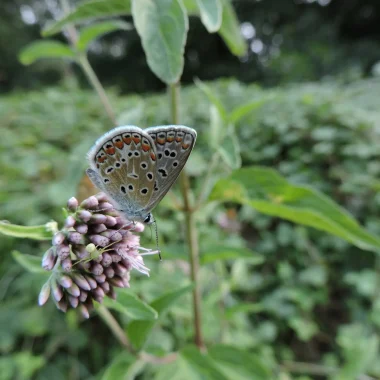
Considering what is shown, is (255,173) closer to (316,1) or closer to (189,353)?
(189,353)

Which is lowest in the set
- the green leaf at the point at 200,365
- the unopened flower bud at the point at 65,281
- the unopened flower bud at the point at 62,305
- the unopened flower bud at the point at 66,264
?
the green leaf at the point at 200,365

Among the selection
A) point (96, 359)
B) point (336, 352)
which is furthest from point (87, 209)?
point (336, 352)

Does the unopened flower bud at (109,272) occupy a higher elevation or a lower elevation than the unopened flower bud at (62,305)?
higher

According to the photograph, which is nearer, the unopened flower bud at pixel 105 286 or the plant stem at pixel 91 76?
the unopened flower bud at pixel 105 286

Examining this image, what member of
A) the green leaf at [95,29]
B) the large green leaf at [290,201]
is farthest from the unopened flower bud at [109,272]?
the green leaf at [95,29]

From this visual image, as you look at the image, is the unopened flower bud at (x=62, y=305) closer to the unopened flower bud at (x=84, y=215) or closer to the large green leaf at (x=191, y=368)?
the unopened flower bud at (x=84, y=215)

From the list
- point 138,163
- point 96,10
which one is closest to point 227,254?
point 138,163

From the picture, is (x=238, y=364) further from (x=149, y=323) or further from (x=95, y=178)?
(x=95, y=178)

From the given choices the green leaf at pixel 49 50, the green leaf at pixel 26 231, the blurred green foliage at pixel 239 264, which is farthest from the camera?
the blurred green foliage at pixel 239 264

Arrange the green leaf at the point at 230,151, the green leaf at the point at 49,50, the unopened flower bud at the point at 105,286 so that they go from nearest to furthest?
1. the unopened flower bud at the point at 105,286
2. the green leaf at the point at 230,151
3. the green leaf at the point at 49,50
